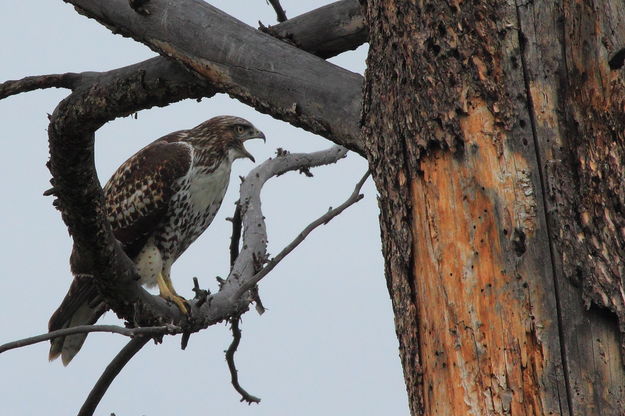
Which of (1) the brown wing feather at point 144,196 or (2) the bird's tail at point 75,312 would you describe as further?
(1) the brown wing feather at point 144,196

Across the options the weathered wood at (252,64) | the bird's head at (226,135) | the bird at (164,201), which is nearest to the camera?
the weathered wood at (252,64)

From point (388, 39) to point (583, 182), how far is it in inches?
26.0

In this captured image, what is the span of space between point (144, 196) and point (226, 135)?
0.80 m

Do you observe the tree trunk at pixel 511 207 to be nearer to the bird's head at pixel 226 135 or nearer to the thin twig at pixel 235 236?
the thin twig at pixel 235 236

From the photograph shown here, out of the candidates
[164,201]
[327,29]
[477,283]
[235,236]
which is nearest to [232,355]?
[235,236]

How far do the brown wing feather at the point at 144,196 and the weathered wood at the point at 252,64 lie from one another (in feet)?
9.15

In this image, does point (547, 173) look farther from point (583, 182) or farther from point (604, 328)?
point (604, 328)

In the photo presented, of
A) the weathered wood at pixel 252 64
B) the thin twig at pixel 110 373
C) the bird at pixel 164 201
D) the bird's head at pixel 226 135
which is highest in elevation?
the bird's head at pixel 226 135

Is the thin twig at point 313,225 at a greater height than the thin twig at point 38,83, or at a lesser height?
lesser

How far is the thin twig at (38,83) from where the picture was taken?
354 cm

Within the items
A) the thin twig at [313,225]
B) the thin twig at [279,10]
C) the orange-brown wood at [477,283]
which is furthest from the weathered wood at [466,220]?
the thin twig at [279,10]

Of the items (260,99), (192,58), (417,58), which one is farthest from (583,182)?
(192,58)

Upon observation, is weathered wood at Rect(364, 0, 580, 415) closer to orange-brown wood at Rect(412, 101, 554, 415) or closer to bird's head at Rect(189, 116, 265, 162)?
orange-brown wood at Rect(412, 101, 554, 415)

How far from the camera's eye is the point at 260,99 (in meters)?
3.08
